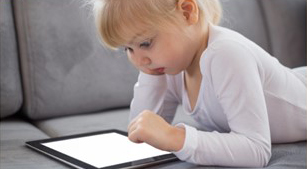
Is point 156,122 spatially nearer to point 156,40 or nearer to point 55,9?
point 156,40

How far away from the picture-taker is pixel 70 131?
3.57ft

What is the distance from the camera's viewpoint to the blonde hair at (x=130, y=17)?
823 mm

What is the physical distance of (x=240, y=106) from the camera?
2.61ft

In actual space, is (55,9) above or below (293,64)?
above

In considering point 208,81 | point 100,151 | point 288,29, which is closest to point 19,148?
point 100,151

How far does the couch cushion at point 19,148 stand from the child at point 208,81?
0.62 feet

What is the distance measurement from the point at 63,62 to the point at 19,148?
38 centimetres

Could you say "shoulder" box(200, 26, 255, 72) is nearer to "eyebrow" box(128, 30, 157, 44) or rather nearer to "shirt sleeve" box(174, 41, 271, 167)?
"shirt sleeve" box(174, 41, 271, 167)

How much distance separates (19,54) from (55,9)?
16cm

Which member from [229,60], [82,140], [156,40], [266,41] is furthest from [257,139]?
[266,41]

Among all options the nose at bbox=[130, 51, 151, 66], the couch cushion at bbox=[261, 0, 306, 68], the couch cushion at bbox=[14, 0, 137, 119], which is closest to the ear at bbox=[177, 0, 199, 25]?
the nose at bbox=[130, 51, 151, 66]

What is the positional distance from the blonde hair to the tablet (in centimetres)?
21

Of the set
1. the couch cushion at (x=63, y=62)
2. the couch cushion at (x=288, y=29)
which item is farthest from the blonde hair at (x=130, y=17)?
the couch cushion at (x=288, y=29)

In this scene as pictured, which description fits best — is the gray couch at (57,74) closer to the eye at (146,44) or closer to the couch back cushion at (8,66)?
the couch back cushion at (8,66)
